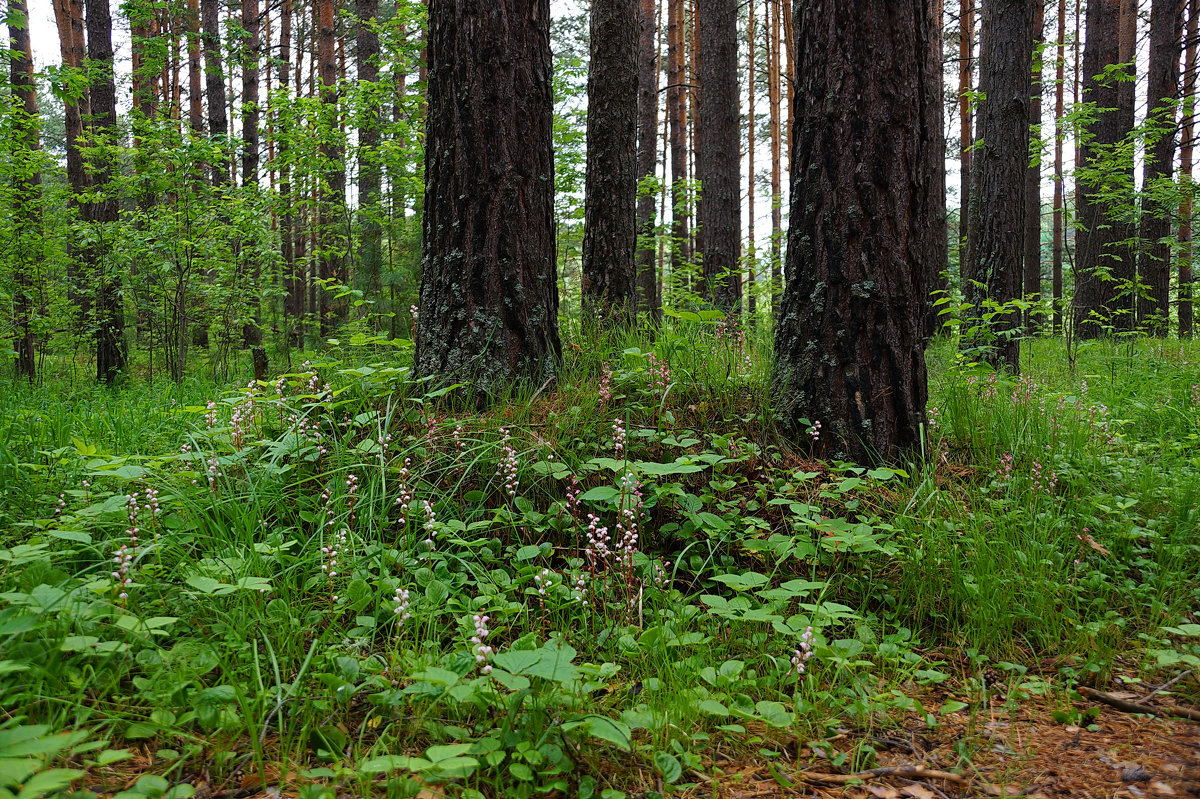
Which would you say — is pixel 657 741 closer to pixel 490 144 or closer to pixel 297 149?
pixel 490 144

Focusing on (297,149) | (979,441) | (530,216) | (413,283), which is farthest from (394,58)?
(979,441)

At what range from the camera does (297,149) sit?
8531mm

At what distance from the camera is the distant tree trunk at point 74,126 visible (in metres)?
7.75

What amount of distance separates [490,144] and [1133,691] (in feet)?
11.0

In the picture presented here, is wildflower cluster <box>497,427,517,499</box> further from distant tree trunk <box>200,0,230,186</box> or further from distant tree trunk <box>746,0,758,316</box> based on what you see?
distant tree trunk <box>746,0,758,316</box>

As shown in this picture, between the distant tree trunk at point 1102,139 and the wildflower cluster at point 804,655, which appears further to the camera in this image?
the distant tree trunk at point 1102,139

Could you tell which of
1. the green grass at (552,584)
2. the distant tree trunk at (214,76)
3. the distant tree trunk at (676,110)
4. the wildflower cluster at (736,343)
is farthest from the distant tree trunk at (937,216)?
the distant tree trunk at (214,76)

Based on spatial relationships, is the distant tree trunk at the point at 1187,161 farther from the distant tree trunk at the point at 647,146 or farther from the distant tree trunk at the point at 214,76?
the distant tree trunk at the point at 214,76

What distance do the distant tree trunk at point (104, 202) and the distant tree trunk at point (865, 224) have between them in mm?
8421

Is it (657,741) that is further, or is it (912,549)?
(912,549)

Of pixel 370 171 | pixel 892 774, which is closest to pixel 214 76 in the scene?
pixel 370 171

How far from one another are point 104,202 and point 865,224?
1054 centimetres

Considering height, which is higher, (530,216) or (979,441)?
(530,216)

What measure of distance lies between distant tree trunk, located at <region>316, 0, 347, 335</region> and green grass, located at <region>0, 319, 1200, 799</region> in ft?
10.2
